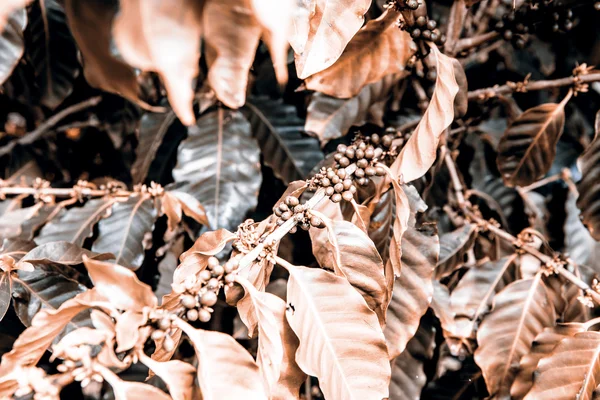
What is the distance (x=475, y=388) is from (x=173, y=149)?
2.90 ft

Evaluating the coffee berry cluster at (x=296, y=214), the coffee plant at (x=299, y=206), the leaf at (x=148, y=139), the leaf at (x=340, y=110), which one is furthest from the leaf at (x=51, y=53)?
the coffee berry cluster at (x=296, y=214)

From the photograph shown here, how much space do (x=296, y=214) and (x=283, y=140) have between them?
0.49 metres

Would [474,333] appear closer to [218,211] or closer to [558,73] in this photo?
[218,211]

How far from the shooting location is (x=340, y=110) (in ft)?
2.93

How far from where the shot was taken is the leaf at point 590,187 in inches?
32.3

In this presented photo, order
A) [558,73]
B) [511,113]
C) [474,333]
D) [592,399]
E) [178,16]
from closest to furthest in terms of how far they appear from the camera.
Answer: [178,16], [592,399], [474,333], [511,113], [558,73]

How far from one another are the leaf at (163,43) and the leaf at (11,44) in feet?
2.29

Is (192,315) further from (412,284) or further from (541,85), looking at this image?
(541,85)

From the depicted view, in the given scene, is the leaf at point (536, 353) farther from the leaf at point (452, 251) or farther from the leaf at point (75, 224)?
the leaf at point (75, 224)

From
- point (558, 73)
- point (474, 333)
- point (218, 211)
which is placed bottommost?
point (474, 333)

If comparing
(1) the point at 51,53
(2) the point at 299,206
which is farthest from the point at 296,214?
(1) the point at 51,53

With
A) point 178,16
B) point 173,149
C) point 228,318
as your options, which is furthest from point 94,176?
point 178,16

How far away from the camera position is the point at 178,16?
9.8 inches

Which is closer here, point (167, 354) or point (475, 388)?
point (167, 354)
